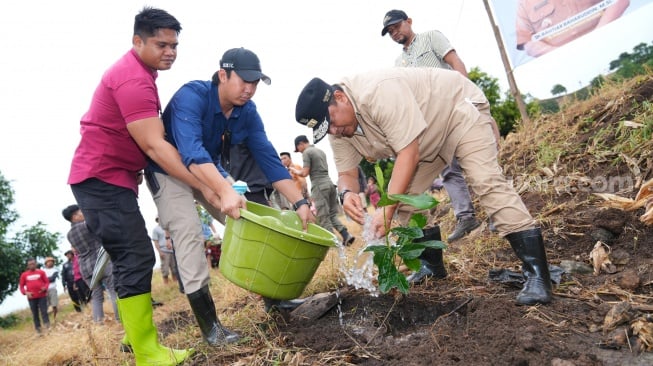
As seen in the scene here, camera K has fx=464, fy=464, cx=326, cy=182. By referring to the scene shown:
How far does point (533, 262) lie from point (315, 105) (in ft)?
4.34

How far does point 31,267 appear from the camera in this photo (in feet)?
27.0

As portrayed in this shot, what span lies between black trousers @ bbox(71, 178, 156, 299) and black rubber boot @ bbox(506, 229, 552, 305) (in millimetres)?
1880

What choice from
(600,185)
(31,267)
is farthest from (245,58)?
(31,267)

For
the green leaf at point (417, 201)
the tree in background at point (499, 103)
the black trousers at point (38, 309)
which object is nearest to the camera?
the green leaf at point (417, 201)

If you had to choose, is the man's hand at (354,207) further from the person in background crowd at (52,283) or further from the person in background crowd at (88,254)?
the person in background crowd at (52,283)

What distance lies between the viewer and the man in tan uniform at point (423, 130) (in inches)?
86.0

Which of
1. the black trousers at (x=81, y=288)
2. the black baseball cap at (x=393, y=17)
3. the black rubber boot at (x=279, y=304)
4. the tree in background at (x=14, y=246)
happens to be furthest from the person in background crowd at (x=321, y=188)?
the tree in background at (x=14, y=246)

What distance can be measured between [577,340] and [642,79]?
3808mm

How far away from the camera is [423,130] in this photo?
2.25 metres

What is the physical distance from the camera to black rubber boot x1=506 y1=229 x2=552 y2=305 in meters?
2.24

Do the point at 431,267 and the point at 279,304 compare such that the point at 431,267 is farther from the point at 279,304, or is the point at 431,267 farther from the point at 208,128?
the point at 208,128

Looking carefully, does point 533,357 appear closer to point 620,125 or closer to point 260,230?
point 260,230

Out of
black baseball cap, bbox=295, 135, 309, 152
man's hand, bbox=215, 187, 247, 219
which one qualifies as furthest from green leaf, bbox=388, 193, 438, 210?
black baseball cap, bbox=295, 135, 309, 152

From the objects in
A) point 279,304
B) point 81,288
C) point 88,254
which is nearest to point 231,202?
point 279,304
